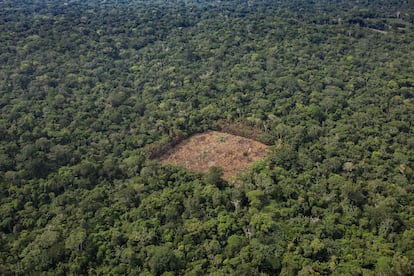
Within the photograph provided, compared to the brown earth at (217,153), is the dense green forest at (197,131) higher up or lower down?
higher up

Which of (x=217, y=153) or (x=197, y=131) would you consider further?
(x=197, y=131)

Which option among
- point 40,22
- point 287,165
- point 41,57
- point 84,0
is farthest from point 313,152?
point 84,0

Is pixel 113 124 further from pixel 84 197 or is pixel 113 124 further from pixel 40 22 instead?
pixel 40 22

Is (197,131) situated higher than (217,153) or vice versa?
(197,131)

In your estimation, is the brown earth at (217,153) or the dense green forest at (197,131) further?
the brown earth at (217,153)
